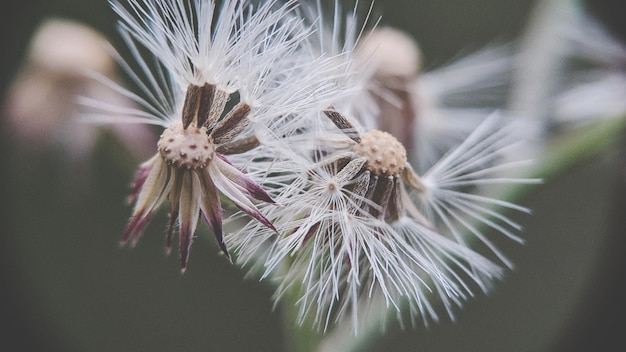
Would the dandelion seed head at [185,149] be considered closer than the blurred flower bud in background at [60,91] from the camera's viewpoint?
Yes

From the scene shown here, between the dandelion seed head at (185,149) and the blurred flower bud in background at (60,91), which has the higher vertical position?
the blurred flower bud in background at (60,91)

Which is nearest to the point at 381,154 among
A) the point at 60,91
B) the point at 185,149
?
the point at 185,149

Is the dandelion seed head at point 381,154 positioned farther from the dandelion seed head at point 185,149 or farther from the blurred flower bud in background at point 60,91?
the blurred flower bud in background at point 60,91

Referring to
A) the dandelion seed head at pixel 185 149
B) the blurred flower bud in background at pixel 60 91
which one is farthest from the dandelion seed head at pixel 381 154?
the blurred flower bud in background at pixel 60 91

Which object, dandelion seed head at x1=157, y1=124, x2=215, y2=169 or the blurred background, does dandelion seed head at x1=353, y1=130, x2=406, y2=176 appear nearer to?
dandelion seed head at x1=157, y1=124, x2=215, y2=169

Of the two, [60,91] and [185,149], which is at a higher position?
[60,91]

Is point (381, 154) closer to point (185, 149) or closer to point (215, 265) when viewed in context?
point (185, 149)

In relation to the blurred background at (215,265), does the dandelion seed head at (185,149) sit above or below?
below

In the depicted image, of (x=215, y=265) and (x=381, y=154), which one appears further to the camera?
(x=215, y=265)

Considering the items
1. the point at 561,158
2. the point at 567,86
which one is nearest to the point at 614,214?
the point at 567,86

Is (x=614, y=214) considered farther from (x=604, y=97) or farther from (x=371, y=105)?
(x=371, y=105)

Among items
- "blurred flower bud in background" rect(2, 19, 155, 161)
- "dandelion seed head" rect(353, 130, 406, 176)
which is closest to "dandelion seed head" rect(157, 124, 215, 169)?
"dandelion seed head" rect(353, 130, 406, 176)

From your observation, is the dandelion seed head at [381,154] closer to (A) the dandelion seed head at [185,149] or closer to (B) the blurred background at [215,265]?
(A) the dandelion seed head at [185,149]
